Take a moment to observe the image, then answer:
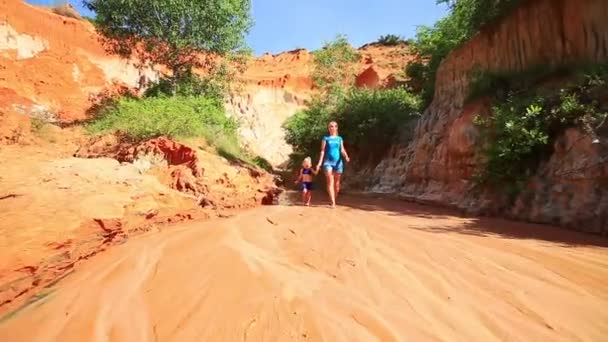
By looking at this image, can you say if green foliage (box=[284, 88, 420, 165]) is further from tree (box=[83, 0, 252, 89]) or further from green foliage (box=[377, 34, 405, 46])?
green foliage (box=[377, 34, 405, 46])

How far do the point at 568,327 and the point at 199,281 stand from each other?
2.41 metres

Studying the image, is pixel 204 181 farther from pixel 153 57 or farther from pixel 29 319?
pixel 153 57

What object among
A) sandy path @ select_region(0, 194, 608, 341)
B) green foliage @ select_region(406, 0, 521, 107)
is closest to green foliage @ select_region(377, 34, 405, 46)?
green foliage @ select_region(406, 0, 521, 107)

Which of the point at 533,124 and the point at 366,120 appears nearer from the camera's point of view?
the point at 533,124

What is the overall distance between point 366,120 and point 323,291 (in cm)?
1290

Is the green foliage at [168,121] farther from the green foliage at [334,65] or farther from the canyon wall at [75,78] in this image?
the green foliage at [334,65]

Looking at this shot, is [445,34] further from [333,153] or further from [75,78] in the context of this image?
[75,78]

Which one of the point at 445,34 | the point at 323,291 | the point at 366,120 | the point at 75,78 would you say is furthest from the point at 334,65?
the point at 323,291

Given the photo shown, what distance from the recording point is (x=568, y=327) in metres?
2.35

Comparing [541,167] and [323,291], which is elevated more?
[541,167]

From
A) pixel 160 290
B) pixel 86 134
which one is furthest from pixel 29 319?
pixel 86 134

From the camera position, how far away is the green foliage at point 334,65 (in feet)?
77.5

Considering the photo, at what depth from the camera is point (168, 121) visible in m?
9.67

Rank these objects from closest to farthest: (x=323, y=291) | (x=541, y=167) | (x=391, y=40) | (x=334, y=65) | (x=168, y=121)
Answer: (x=323, y=291)
(x=541, y=167)
(x=168, y=121)
(x=334, y=65)
(x=391, y=40)
